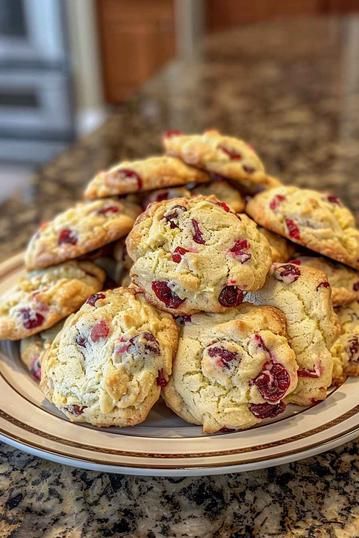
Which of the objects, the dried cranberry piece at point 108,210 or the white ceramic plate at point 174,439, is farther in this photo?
the dried cranberry piece at point 108,210

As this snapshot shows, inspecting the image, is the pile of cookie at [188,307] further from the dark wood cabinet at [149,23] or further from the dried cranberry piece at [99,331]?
the dark wood cabinet at [149,23]

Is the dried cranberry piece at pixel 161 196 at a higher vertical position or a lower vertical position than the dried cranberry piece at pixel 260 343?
higher

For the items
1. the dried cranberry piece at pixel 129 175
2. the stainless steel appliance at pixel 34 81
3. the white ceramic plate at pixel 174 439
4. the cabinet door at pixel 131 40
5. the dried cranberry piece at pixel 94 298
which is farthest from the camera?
the cabinet door at pixel 131 40

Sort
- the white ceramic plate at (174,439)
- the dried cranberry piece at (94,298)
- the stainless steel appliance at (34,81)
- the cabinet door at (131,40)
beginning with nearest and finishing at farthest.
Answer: the white ceramic plate at (174,439)
the dried cranberry piece at (94,298)
the stainless steel appliance at (34,81)
the cabinet door at (131,40)

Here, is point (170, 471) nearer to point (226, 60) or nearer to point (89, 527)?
point (89, 527)

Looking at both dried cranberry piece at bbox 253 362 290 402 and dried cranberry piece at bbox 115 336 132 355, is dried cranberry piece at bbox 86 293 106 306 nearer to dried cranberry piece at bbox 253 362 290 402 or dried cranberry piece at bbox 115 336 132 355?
dried cranberry piece at bbox 115 336 132 355

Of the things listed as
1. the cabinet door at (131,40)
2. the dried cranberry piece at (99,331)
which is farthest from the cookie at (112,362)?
the cabinet door at (131,40)

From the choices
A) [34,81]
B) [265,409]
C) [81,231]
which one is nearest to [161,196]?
[81,231]

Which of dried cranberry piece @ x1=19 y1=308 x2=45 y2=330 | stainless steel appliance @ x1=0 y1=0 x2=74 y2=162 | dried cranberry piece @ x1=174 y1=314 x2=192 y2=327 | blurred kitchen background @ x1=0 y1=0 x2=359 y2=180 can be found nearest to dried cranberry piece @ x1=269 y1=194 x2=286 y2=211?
dried cranberry piece @ x1=174 y1=314 x2=192 y2=327
